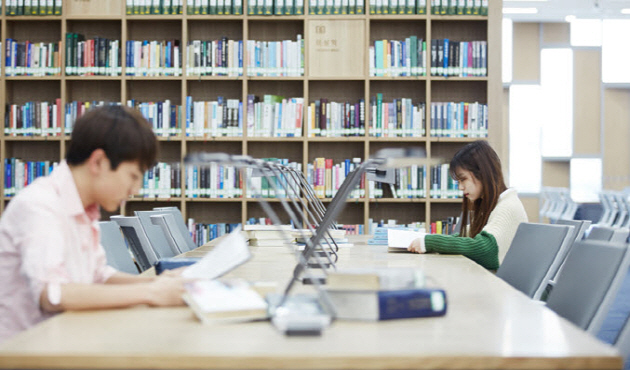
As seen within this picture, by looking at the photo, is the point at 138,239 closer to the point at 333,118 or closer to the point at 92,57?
the point at 333,118

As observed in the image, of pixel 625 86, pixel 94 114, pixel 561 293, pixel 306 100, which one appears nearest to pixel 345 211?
pixel 306 100

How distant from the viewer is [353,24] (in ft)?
18.4

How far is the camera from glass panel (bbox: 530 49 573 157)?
469 inches

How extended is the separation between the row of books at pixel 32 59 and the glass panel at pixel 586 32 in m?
9.16

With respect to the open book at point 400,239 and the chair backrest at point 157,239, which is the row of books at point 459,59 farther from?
the chair backrest at point 157,239

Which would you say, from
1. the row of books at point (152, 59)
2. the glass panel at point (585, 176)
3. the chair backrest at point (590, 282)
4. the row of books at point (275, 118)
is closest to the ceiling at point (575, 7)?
the glass panel at point (585, 176)

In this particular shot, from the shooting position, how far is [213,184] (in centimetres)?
557

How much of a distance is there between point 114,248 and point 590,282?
161 cm

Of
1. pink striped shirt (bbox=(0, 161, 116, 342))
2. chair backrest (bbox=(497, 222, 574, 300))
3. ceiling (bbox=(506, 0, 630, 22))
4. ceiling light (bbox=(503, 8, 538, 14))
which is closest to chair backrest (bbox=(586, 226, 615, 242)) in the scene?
chair backrest (bbox=(497, 222, 574, 300))

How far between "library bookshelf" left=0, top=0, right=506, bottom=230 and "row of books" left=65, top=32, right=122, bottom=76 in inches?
2.3

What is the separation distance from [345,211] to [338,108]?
874 mm

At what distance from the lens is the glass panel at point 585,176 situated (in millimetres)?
11961

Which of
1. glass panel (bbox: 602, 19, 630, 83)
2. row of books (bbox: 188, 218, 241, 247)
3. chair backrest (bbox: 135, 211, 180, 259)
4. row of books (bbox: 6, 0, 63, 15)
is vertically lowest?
row of books (bbox: 188, 218, 241, 247)

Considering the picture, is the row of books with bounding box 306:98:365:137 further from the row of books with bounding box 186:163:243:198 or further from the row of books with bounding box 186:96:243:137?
the row of books with bounding box 186:163:243:198
